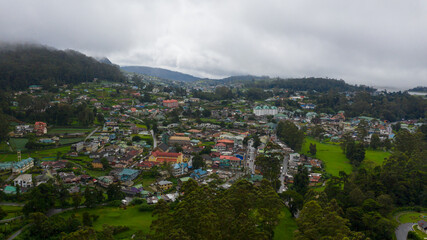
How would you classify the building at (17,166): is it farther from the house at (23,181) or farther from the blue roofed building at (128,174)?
the blue roofed building at (128,174)

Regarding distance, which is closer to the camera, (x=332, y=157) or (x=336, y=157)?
(x=332, y=157)

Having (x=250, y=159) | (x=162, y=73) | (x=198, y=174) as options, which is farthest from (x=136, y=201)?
(x=162, y=73)

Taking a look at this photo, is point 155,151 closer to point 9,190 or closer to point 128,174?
point 128,174

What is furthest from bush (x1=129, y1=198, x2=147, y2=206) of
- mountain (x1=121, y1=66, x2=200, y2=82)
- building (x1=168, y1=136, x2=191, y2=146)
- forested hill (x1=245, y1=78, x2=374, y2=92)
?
mountain (x1=121, y1=66, x2=200, y2=82)

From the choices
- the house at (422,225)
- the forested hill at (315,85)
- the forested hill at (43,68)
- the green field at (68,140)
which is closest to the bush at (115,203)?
the green field at (68,140)

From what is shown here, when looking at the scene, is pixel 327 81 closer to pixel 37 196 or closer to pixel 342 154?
pixel 342 154
